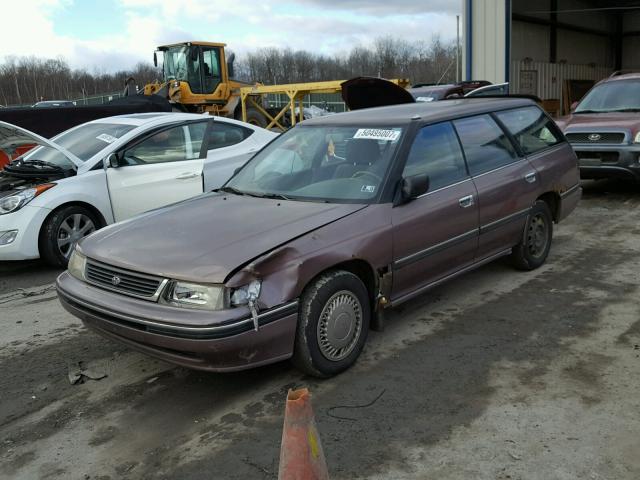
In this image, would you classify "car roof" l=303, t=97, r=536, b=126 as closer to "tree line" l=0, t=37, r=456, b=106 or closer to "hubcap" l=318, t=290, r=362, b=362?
"hubcap" l=318, t=290, r=362, b=362

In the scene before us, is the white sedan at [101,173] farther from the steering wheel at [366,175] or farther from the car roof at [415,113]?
the steering wheel at [366,175]

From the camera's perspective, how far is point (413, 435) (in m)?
3.13

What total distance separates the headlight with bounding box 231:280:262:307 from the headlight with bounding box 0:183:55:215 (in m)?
3.99

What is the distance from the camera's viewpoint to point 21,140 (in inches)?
270

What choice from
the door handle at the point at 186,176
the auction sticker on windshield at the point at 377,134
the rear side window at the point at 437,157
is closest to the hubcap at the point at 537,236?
the rear side window at the point at 437,157

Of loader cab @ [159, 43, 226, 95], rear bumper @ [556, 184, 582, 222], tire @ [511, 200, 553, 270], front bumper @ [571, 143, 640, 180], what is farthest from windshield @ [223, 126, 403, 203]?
loader cab @ [159, 43, 226, 95]

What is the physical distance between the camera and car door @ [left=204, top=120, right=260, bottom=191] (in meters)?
7.40

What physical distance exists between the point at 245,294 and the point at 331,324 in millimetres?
639

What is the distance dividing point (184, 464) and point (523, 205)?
3.66 meters

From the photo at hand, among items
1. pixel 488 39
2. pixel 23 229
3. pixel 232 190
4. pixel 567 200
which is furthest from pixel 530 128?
pixel 488 39

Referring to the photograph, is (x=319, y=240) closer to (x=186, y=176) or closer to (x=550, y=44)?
(x=186, y=176)

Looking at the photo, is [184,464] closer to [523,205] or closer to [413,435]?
[413,435]

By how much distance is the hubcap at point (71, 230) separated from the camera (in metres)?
6.53

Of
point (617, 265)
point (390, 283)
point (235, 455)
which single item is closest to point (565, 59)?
point (617, 265)
